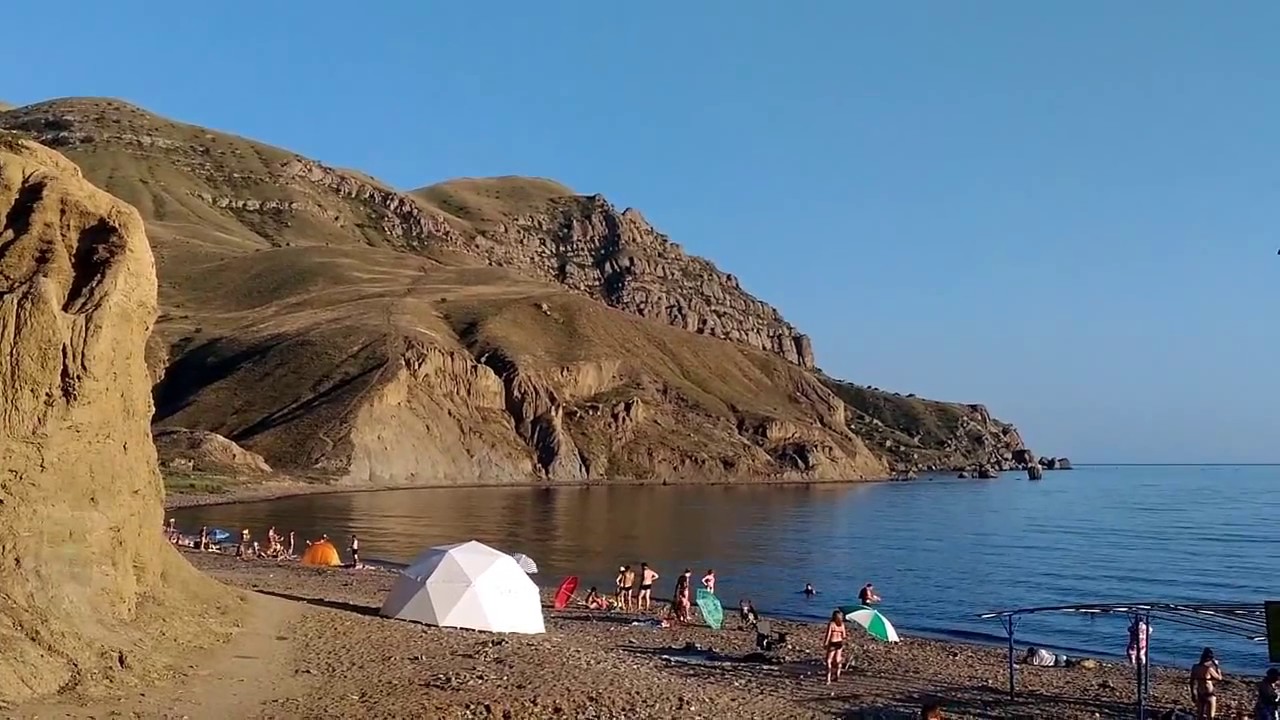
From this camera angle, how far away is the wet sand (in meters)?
17.2

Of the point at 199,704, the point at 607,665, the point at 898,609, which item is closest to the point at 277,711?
the point at 199,704

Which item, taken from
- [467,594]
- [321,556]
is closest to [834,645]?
[467,594]

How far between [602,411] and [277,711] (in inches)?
4976

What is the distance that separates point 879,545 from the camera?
70.9 meters

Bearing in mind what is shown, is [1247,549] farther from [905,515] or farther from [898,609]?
[898,609]

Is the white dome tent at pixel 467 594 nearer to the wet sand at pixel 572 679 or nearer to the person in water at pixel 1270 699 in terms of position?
the wet sand at pixel 572 679

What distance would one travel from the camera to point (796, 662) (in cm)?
2691

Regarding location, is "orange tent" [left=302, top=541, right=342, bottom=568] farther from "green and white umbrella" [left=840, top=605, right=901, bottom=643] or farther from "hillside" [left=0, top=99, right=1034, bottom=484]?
"hillside" [left=0, top=99, right=1034, bottom=484]

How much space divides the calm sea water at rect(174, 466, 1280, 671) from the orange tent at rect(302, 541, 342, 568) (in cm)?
591

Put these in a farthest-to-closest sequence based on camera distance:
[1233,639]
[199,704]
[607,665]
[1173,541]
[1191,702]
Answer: [1173,541] → [1233,639] → [1191,702] → [607,665] → [199,704]

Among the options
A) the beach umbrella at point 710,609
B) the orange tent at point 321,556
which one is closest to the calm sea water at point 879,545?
the orange tent at point 321,556

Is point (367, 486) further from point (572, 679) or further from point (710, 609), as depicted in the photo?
point (572, 679)

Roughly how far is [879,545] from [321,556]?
122 feet

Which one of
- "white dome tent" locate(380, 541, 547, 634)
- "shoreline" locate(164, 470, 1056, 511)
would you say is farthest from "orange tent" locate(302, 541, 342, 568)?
"white dome tent" locate(380, 541, 547, 634)
